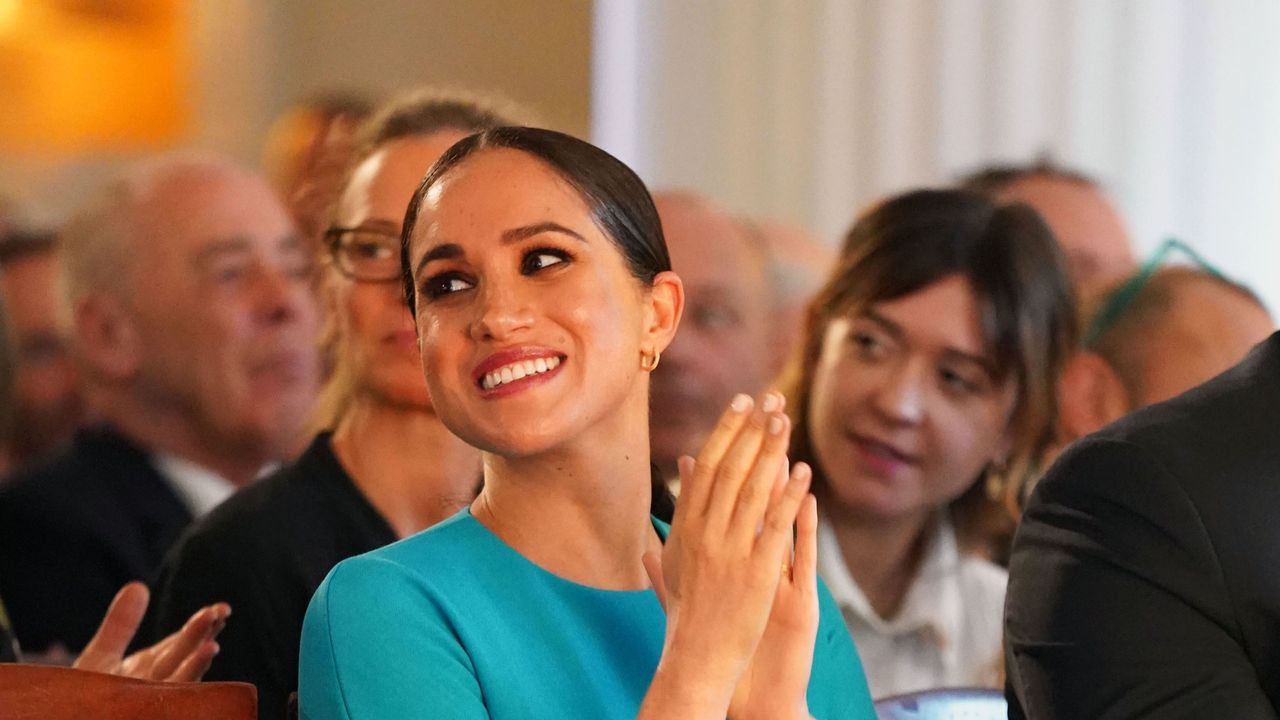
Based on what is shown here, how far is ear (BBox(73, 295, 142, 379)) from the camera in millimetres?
2848

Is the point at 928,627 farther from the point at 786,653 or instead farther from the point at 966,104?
the point at 966,104

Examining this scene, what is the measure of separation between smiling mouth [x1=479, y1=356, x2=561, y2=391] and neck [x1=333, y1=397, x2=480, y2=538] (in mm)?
556

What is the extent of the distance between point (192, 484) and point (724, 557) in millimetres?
1557

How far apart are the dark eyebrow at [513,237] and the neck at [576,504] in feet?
0.47

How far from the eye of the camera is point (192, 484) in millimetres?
2576

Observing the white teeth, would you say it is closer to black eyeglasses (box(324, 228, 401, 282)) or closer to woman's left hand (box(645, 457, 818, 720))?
woman's left hand (box(645, 457, 818, 720))

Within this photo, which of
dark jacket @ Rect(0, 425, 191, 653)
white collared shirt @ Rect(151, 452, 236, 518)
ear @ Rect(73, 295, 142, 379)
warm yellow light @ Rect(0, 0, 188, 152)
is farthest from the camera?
warm yellow light @ Rect(0, 0, 188, 152)

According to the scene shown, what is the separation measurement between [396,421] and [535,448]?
0.60m

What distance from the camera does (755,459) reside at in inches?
47.0

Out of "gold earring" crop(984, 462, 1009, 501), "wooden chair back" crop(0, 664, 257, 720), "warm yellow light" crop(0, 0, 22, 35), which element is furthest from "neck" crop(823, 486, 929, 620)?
"warm yellow light" crop(0, 0, 22, 35)

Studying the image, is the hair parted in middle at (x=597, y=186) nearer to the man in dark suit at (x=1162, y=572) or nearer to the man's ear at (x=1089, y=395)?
the man in dark suit at (x=1162, y=572)

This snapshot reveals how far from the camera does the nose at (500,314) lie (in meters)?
1.26

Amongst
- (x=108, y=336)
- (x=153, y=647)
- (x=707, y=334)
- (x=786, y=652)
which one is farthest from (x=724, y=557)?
(x=108, y=336)

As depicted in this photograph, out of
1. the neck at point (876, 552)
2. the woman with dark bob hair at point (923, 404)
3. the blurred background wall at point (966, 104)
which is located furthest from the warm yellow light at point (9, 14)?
the neck at point (876, 552)
